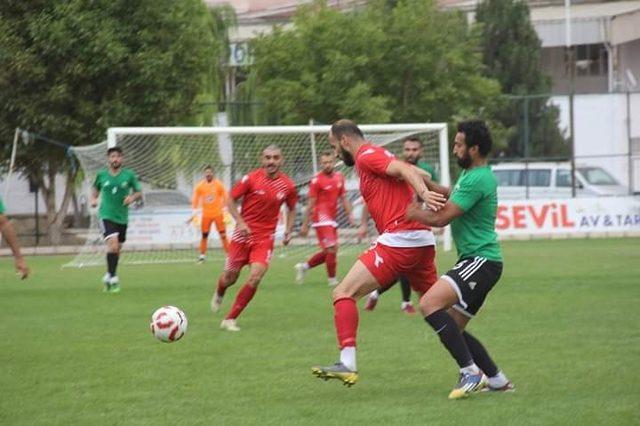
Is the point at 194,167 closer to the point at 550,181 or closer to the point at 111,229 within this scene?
the point at 550,181

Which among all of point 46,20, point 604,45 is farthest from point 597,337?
point 604,45

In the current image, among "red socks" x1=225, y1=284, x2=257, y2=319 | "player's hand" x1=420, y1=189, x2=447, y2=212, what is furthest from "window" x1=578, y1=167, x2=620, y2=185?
"player's hand" x1=420, y1=189, x2=447, y2=212

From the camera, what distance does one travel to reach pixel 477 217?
9.40m

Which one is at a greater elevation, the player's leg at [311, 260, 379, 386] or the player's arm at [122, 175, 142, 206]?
the player's arm at [122, 175, 142, 206]

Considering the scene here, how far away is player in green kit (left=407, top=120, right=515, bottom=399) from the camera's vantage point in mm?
9219

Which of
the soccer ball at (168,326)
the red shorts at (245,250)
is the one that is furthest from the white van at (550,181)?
the soccer ball at (168,326)

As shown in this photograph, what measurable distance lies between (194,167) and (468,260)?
22.1 meters

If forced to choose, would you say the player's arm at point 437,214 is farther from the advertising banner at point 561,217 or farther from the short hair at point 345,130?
the advertising banner at point 561,217

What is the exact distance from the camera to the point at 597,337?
12.7 metres

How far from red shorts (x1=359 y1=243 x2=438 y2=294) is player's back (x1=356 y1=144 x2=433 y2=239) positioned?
15 cm

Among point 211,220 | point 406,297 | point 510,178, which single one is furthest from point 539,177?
point 406,297

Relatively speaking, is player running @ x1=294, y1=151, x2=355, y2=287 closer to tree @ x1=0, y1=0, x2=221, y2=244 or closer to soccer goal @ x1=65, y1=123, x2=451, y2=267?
soccer goal @ x1=65, y1=123, x2=451, y2=267

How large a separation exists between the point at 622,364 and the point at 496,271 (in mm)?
1998

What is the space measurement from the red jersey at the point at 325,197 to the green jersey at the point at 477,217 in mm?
10328
